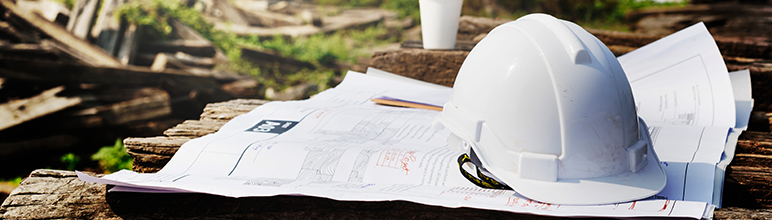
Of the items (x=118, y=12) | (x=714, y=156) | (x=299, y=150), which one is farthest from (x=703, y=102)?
(x=118, y=12)

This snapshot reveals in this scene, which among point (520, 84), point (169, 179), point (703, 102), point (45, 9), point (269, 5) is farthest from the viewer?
point (269, 5)

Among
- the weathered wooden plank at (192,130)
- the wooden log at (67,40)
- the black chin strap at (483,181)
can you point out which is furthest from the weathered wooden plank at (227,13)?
the black chin strap at (483,181)

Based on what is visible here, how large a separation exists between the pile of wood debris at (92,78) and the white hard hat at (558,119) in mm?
3829

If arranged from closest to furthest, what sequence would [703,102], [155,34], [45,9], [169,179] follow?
1. [169,179]
2. [703,102]
3. [45,9]
4. [155,34]

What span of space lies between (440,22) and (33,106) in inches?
135

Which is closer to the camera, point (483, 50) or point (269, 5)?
point (483, 50)

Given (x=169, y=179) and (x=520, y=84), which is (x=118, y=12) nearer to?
(x=169, y=179)

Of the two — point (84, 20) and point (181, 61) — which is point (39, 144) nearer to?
point (84, 20)

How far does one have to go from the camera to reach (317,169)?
848 millimetres

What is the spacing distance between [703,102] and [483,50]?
962 millimetres

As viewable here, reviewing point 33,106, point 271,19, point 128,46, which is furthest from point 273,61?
A: point 33,106

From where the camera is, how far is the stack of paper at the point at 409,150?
0.69 meters

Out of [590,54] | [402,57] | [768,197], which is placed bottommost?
[768,197]

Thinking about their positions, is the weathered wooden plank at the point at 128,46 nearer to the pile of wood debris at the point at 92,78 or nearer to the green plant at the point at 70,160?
the pile of wood debris at the point at 92,78
